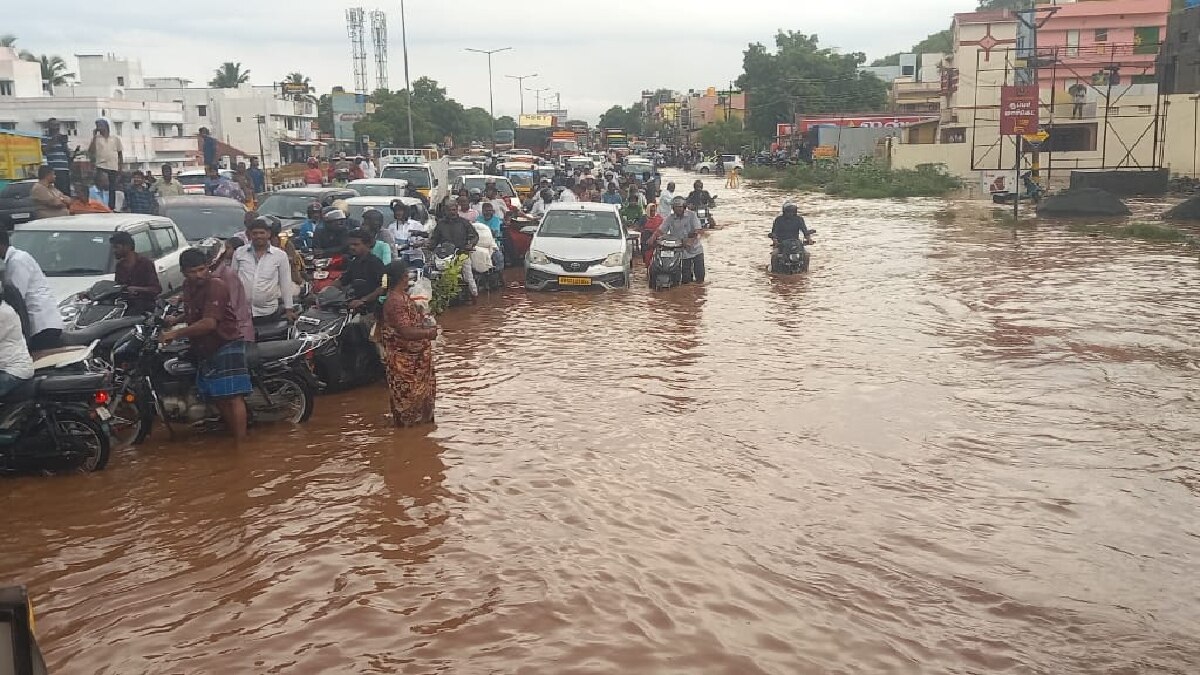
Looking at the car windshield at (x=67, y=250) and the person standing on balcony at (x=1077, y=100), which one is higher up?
the person standing on balcony at (x=1077, y=100)

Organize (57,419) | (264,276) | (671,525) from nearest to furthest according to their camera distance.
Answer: (671,525) → (57,419) → (264,276)

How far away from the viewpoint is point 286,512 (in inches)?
275

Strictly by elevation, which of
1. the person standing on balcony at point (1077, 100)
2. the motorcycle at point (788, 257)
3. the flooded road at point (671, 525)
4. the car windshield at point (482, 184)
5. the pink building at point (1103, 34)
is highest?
the pink building at point (1103, 34)

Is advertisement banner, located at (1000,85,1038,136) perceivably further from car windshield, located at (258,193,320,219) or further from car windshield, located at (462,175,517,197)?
car windshield, located at (258,193,320,219)

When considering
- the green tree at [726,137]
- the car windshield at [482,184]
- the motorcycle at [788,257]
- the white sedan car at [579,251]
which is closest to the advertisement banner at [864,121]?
the green tree at [726,137]

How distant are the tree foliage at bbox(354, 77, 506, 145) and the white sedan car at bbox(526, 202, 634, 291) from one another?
5679 centimetres

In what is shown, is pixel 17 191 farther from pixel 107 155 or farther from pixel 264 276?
pixel 264 276

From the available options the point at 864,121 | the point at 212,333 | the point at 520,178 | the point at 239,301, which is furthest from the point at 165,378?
the point at 864,121

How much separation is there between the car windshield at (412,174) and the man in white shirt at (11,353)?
18044mm

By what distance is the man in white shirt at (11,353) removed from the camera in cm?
702

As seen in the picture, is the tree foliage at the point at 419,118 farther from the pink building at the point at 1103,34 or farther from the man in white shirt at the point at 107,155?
the man in white shirt at the point at 107,155

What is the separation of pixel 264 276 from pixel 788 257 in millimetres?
11645

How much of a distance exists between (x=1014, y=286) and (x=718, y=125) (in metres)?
83.3

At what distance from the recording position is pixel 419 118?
79.3 meters
